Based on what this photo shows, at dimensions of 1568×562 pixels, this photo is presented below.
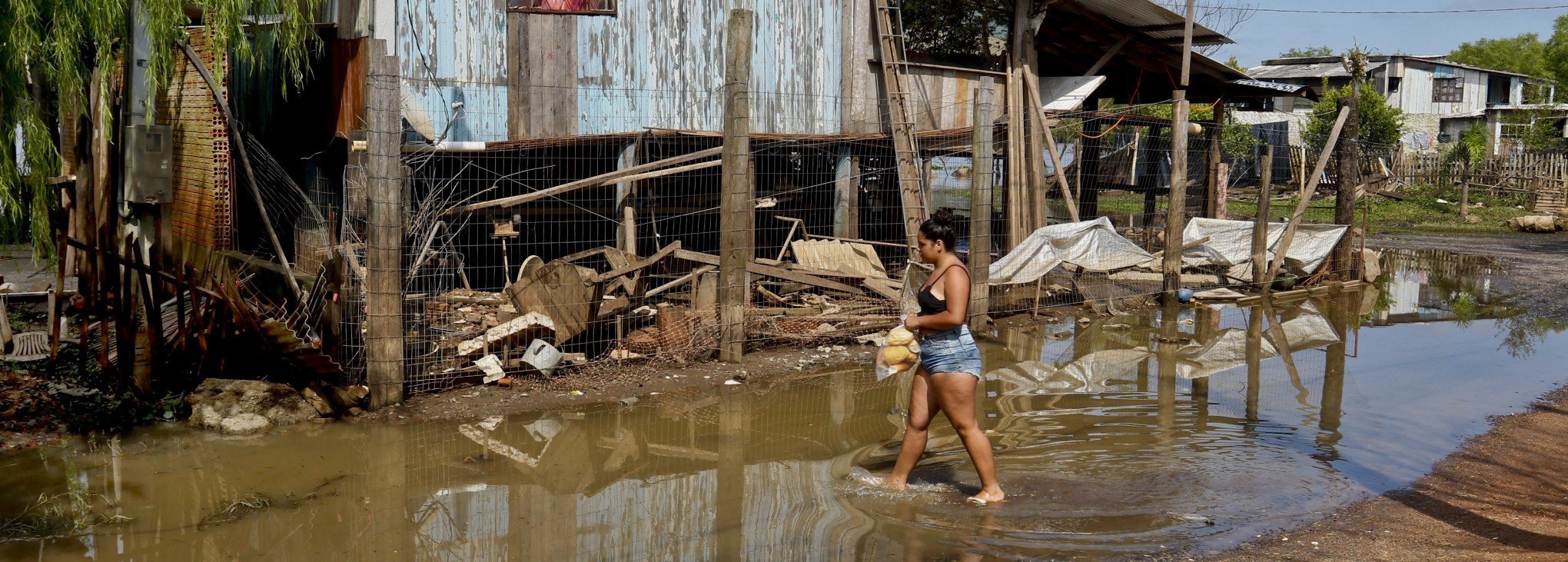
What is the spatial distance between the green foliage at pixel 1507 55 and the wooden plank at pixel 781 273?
57134 mm

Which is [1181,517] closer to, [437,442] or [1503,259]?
[437,442]

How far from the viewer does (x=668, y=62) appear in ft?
37.6

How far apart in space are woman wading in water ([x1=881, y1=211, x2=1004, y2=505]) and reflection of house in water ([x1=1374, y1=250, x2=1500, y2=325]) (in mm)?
8683

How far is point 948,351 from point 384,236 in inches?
158

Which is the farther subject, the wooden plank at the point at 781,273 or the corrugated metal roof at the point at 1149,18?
the corrugated metal roof at the point at 1149,18

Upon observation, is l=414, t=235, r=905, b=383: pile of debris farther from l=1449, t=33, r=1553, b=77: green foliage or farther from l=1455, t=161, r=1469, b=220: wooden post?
l=1449, t=33, r=1553, b=77: green foliage

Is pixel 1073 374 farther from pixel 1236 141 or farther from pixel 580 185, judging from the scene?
pixel 1236 141

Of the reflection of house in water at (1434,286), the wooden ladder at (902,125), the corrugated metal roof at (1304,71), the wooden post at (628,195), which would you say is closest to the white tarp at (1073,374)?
the wooden ladder at (902,125)

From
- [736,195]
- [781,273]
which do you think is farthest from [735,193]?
[781,273]

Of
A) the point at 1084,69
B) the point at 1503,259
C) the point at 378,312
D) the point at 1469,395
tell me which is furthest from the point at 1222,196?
the point at 378,312

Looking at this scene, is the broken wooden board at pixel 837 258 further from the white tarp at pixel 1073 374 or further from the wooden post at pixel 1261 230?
the wooden post at pixel 1261 230

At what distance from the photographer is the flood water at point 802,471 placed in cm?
515

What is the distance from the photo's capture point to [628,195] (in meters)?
11.3

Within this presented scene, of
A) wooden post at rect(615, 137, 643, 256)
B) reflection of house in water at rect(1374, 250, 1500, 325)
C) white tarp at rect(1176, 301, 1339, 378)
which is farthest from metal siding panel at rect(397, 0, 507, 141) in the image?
reflection of house in water at rect(1374, 250, 1500, 325)
